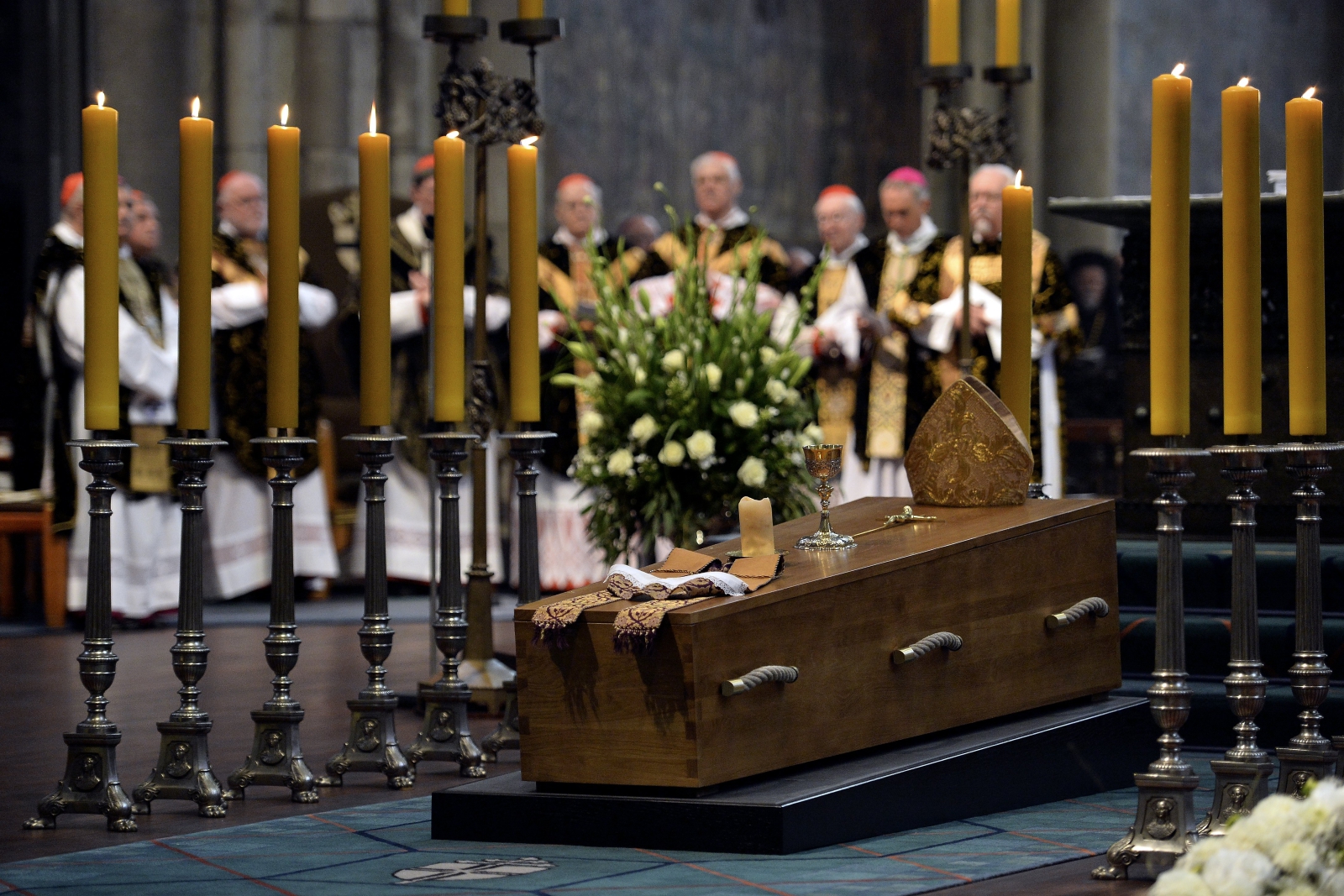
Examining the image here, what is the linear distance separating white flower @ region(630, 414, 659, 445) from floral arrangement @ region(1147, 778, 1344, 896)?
11.7 feet

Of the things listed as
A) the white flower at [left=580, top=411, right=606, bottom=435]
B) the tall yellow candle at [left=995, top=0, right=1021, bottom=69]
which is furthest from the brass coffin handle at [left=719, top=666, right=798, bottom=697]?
the tall yellow candle at [left=995, top=0, right=1021, bottom=69]

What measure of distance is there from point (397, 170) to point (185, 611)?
7.00 meters

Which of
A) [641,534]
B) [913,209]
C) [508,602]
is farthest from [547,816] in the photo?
[913,209]

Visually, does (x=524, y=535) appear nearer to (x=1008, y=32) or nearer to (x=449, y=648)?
(x=449, y=648)

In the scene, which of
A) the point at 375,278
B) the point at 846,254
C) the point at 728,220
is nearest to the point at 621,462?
the point at 375,278

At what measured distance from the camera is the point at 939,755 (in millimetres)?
4281

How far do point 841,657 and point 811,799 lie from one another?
0.35 meters

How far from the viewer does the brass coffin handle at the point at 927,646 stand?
427 centimetres

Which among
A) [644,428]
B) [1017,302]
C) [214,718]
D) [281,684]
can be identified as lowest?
[214,718]

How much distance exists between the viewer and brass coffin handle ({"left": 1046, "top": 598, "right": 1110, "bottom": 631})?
15.3 feet

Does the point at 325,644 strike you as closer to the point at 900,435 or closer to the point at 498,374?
the point at 498,374

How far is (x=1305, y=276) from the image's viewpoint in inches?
160

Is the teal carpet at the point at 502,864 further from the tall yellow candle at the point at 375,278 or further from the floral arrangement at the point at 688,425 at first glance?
the floral arrangement at the point at 688,425

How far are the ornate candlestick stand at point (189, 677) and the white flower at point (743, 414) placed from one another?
6.21ft
